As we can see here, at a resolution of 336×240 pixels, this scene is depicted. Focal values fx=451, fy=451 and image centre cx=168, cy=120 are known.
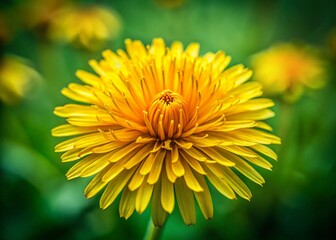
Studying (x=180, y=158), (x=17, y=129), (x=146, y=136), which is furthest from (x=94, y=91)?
(x=17, y=129)

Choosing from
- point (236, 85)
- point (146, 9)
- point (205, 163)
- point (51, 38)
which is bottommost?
point (205, 163)

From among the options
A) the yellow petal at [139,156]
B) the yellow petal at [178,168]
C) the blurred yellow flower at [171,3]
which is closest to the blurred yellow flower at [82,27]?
the blurred yellow flower at [171,3]

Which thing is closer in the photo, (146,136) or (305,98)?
(146,136)

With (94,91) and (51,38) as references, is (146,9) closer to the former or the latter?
(51,38)

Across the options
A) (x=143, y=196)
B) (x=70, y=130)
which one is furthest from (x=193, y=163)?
(x=70, y=130)

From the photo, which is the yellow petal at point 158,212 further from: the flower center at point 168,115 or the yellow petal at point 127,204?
the flower center at point 168,115
